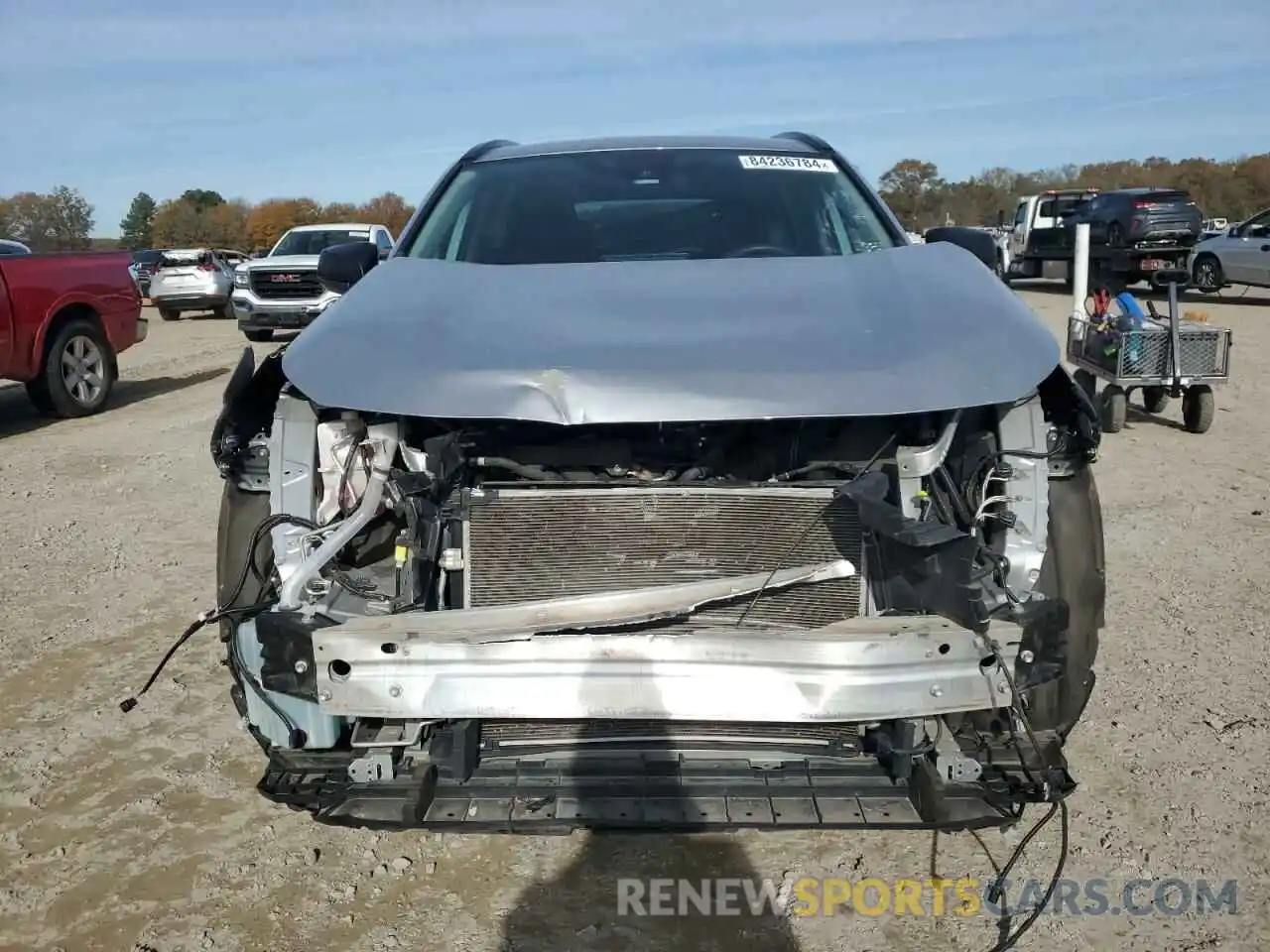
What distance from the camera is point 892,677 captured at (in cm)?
214

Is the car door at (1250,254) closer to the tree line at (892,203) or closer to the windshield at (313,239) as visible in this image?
the windshield at (313,239)

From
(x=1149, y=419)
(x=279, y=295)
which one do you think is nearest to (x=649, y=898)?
(x=1149, y=419)

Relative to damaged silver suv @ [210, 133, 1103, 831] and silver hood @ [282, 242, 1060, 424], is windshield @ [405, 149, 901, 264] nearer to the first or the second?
damaged silver suv @ [210, 133, 1103, 831]

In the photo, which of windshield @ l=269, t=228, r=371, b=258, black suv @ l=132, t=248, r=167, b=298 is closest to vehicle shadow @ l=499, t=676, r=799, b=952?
windshield @ l=269, t=228, r=371, b=258

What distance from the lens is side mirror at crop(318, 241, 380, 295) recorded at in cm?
380

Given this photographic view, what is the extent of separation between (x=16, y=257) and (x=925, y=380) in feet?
29.1

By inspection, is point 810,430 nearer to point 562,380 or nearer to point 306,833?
point 562,380

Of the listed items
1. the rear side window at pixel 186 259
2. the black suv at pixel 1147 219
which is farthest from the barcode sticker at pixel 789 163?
the rear side window at pixel 186 259

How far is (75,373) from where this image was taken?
9.45 m

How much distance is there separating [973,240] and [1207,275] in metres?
17.5

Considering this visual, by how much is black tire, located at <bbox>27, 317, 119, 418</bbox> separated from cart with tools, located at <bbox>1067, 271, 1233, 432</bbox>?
27.8 ft

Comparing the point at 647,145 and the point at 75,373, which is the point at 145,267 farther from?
the point at 647,145

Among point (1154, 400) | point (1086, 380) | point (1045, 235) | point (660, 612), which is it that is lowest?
point (1154, 400)

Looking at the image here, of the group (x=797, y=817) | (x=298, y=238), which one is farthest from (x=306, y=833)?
(x=298, y=238)
